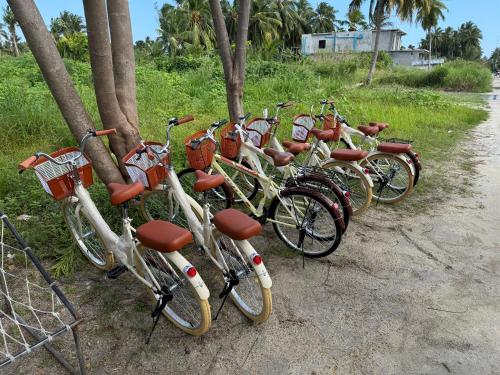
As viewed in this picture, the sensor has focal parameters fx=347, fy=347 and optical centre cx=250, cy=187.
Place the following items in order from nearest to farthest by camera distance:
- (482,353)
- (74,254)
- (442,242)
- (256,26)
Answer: (482,353) < (74,254) < (442,242) < (256,26)

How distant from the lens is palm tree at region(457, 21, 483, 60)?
191 feet

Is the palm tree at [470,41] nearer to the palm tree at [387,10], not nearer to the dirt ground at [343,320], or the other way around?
the palm tree at [387,10]

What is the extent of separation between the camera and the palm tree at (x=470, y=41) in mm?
58344

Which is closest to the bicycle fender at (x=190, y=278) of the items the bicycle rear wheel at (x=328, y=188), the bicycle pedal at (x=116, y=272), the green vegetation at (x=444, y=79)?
the bicycle pedal at (x=116, y=272)

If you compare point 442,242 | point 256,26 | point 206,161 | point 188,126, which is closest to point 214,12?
point 206,161

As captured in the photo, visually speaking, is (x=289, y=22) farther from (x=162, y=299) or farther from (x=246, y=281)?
(x=162, y=299)

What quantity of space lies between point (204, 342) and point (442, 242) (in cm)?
251

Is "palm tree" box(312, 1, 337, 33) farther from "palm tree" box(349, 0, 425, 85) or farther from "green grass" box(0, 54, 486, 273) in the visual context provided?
"green grass" box(0, 54, 486, 273)

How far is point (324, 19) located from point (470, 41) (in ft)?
110

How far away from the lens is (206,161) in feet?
10.5

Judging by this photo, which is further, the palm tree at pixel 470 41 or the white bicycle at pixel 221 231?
the palm tree at pixel 470 41

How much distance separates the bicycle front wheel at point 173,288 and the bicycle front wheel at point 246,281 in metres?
0.29

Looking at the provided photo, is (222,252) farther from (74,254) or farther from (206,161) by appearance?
(74,254)

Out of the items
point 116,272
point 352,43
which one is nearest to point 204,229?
point 116,272
